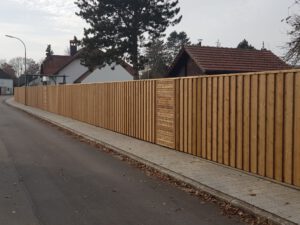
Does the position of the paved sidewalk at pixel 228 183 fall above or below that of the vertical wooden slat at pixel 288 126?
below

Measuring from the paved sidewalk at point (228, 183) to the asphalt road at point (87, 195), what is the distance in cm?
44

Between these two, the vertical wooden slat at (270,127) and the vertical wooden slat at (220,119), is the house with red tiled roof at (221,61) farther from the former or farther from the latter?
the vertical wooden slat at (270,127)

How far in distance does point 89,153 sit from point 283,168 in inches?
249

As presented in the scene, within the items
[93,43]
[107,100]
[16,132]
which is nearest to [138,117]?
[107,100]

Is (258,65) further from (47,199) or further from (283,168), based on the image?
(47,199)

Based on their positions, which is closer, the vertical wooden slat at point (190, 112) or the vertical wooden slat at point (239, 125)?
the vertical wooden slat at point (239, 125)

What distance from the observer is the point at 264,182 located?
8375 millimetres

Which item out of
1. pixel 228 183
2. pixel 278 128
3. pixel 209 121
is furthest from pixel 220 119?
pixel 228 183

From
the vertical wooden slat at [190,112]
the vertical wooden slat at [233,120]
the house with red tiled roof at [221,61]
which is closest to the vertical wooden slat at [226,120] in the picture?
the vertical wooden slat at [233,120]

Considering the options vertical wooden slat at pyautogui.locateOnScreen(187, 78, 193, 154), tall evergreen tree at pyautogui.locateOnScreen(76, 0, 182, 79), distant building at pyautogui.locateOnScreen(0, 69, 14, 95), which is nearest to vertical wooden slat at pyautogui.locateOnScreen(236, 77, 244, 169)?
vertical wooden slat at pyautogui.locateOnScreen(187, 78, 193, 154)

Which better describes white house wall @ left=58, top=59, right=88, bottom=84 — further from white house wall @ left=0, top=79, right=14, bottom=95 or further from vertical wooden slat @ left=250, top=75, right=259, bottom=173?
vertical wooden slat @ left=250, top=75, right=259, bottom=173

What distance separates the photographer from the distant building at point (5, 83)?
122000mm

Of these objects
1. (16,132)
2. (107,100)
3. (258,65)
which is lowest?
(16,132)

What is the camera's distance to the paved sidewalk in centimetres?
657
